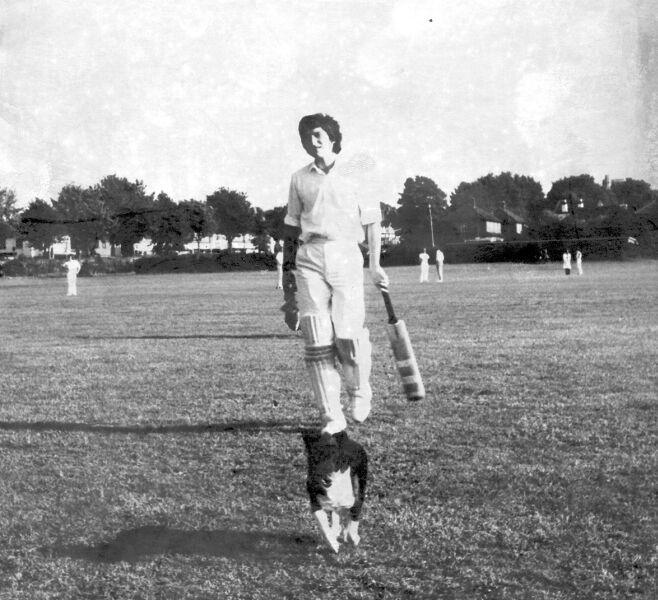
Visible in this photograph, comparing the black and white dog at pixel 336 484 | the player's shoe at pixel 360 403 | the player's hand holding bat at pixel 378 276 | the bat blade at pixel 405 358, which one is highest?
the player's hand holding bat at pixel 378 276

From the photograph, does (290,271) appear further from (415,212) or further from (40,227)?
(40,227)

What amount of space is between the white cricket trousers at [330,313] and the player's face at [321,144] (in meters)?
0.55

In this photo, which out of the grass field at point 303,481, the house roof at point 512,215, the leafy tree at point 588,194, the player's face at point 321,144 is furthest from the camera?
the house roof at point 512,215

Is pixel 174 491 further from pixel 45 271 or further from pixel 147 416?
pixel 45 271

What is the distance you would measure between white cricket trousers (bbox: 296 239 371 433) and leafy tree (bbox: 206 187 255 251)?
5776 inches

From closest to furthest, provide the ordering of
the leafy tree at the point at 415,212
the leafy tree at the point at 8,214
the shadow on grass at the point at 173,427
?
the shadow on grass at the point at 173,427 → the leafy tree at the point at 8,214 → the leafy tree at the point at 415,212

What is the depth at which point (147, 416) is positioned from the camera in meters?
9.87

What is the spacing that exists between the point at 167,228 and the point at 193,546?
134 meters

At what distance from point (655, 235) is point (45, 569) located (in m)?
85.6

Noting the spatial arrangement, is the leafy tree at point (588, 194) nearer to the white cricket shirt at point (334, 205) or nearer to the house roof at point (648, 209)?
the house roof at point (648, 209)

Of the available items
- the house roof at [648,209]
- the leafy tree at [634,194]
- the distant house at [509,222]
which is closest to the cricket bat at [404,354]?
the leafy tree at [634,194]

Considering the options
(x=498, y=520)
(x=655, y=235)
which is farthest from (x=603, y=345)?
(x=655, y=235)

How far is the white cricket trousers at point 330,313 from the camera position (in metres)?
5.27

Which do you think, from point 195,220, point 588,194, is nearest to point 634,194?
point 588,194
